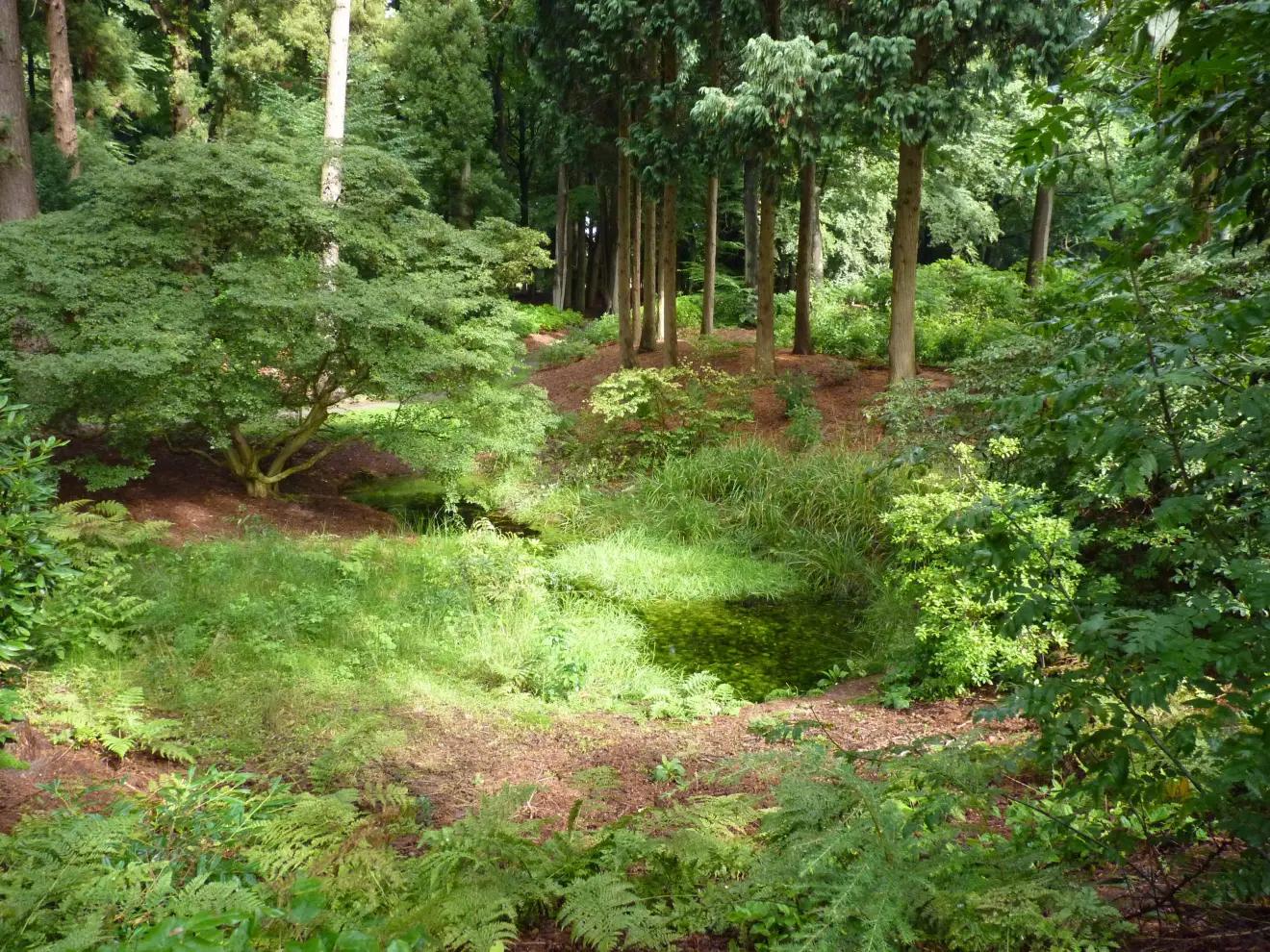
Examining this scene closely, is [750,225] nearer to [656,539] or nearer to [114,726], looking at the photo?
[656,539]

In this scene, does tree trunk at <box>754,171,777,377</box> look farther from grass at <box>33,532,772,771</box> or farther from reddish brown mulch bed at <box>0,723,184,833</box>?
reddish brown mulch bed at <box>0,723,184,833</box>

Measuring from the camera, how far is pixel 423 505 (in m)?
10.2

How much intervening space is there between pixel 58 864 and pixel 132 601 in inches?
112

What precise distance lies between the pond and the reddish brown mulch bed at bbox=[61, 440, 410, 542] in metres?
0.34

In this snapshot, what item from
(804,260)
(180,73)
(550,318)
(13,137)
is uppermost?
(180,73)

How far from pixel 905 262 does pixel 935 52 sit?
2.54 meters

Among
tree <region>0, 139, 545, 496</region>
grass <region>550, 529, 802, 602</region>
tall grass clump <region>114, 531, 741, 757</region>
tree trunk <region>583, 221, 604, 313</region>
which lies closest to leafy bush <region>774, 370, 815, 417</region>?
grass <region>550, 529, 802, 602</region>

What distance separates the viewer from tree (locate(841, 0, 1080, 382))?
966cm

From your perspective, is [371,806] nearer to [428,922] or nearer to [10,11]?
[428,922]

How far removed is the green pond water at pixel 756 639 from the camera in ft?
19.7

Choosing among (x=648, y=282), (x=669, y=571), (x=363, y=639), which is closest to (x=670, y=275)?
(x=648, y=282)

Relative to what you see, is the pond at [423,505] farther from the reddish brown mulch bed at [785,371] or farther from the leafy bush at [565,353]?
the leafy bush at [565,353]

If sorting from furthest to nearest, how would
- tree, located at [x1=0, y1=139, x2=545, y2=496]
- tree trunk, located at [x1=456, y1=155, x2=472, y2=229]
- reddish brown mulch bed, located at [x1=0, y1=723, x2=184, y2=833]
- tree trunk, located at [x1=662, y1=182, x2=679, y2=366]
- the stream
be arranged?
1. tree trunk, located at [x1=456, y1=155, x2=472, y2=229]
2. tree trunk, located at [x1=662, y1=182, x2=679, y2=366]
3. tree, located at [x1=0, y1=139, x2=545, y2=496]
4. the stream
5. reddish brown mulch bed, located at [x1=0, y1=723, x2=184, y2=833]

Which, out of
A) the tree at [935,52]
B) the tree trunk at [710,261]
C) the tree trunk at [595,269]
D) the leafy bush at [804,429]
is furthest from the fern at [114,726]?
the tree trunk at [595,269]
